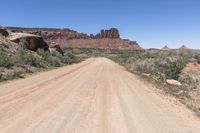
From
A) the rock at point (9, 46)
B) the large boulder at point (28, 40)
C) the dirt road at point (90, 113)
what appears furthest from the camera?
the large boulder at point (28, 40)

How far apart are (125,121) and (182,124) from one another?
168 centimetres

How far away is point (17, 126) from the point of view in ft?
27.9

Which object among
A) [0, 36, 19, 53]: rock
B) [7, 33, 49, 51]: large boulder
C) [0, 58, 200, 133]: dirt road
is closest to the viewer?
[0, 58, 200, 133]: dirt road

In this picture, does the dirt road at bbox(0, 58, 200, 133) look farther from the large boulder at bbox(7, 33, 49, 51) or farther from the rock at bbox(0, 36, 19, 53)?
the large boulder at bbox(7, 33, 49, 51)

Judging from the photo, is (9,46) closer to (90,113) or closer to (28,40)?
(28,40)

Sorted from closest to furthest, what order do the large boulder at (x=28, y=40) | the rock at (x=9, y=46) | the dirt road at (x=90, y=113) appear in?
the dirt road at (x=90, y=113), the rock at (x=9, y=46), the large boulder at (x=28, y=40)

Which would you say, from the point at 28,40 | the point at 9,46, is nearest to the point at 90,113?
the point at 9,46

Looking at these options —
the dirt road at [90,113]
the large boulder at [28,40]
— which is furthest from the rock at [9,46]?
the dirt road at [90,113]

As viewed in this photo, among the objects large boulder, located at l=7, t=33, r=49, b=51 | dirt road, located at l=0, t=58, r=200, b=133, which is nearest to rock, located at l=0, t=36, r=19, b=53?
large boulder, located at l=7, t=33, r=49, b=51

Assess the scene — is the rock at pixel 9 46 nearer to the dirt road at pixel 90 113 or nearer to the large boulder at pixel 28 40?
the large boulder at pixel 28 40

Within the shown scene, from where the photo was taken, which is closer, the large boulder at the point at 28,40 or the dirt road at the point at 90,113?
the dirt road at the point at 90,113

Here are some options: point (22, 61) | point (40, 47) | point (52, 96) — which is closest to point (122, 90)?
point (52, 96)

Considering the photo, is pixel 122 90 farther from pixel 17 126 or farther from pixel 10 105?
pixel 17 126

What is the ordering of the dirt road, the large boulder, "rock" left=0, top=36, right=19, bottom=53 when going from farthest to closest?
the large boulder
"rock" left=0, top=36, right=19, bottom=53
the dirt road
